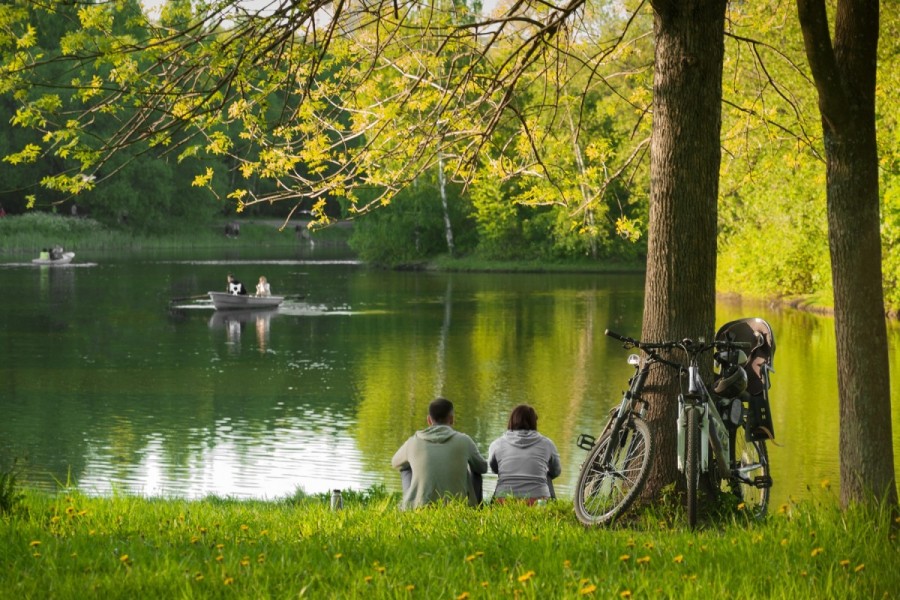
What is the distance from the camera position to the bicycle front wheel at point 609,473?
7.28m

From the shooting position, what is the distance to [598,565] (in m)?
5.96

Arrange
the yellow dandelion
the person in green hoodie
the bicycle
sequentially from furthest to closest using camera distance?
the person in green hoodie
the bicycle
the yellow dandelion

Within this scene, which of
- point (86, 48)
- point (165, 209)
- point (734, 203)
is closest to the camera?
point (86, 48)

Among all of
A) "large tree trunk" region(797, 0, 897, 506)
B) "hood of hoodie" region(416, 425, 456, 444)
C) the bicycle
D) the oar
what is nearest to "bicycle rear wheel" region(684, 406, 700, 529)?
the bicycle

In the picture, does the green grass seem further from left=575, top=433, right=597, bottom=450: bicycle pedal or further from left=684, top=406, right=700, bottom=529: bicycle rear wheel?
left=684, top=406, right=700, bottom=529: bicycle rear wheel

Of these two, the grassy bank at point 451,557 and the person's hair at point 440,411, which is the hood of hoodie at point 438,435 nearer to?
the person's hair at point 440,411

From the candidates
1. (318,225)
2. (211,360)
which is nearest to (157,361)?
(211,360)

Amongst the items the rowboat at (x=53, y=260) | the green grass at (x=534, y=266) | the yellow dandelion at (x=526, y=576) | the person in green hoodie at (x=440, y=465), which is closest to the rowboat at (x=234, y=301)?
the rowboat at (x=53, y=260)

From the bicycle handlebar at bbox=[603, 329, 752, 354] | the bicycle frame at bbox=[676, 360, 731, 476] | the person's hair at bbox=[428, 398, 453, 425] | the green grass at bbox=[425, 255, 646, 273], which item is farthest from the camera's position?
the green grass at bbox=[425, 255, 646, 273]

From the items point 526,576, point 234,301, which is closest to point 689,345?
point 526,576

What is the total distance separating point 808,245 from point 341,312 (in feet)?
41.0

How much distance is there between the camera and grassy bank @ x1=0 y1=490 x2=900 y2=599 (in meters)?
5.46

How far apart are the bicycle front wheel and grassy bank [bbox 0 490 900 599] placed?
13 cm

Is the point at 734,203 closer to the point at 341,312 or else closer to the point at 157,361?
the point at 341,312
